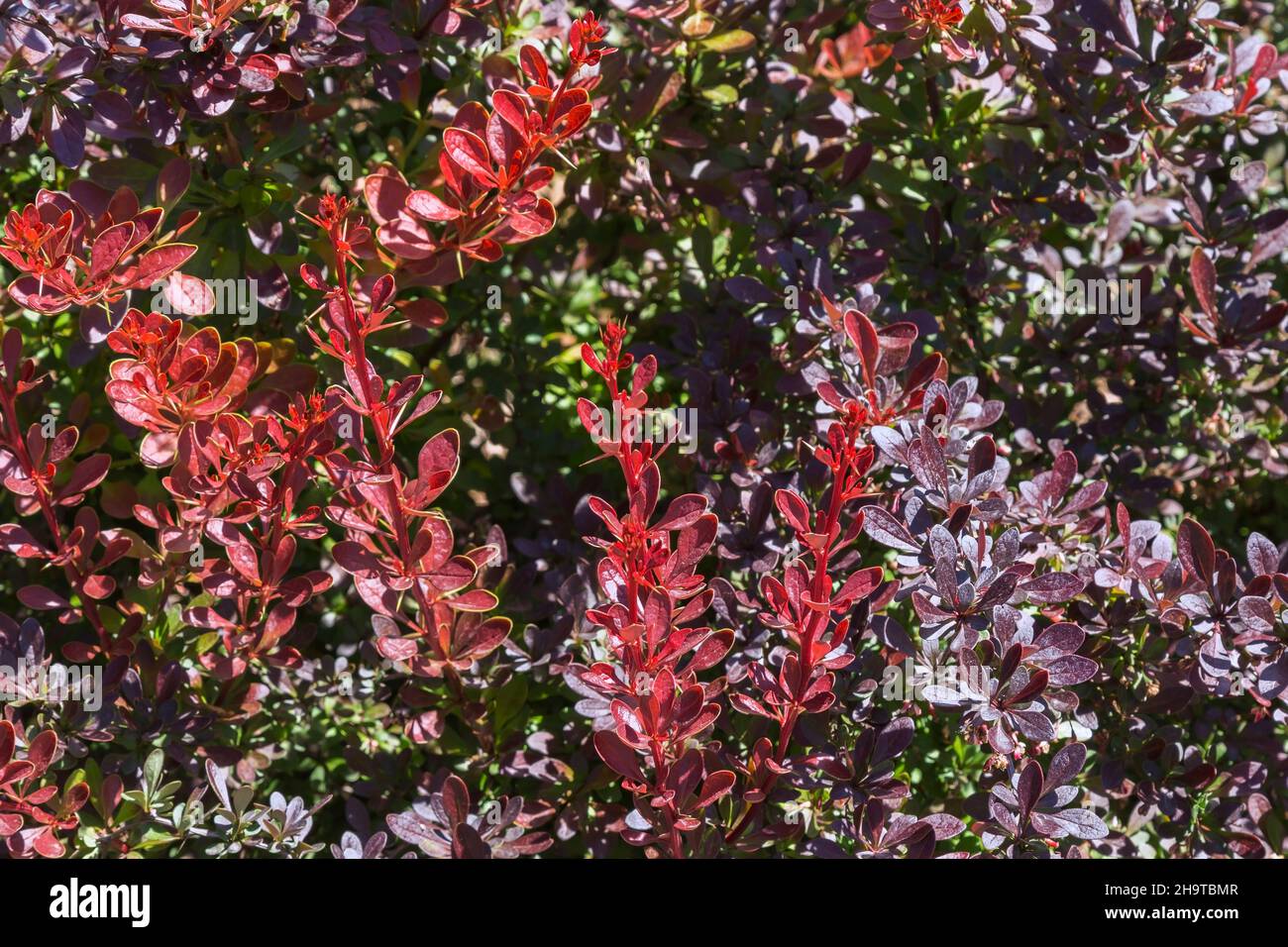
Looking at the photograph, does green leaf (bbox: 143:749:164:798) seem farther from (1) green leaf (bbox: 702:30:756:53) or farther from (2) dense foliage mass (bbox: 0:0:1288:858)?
(1) green leaf (bbox: 702:30:756:53)

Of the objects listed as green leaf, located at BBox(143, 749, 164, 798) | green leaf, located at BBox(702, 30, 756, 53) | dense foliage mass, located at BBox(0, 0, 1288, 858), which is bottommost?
green leaf, located at BBox(143, 749, 164, 798)

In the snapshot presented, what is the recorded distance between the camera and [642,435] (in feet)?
6.76

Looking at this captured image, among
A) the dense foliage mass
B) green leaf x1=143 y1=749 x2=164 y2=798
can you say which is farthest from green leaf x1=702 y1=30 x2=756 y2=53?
green leaf x1=143 y1=749 x2=164 y2=798

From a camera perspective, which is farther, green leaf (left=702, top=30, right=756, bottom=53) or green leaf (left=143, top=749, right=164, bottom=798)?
green leaf (left=702, top=30, right=756, bottom=53)

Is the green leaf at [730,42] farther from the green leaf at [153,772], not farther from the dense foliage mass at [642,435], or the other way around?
the green leaf at [153,772]

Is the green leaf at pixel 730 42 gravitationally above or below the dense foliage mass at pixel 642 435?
above

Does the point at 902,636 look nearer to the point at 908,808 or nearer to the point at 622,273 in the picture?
the point at 908,808

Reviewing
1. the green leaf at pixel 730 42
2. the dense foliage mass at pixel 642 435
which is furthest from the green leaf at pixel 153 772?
the green leaf at pixel 730 42

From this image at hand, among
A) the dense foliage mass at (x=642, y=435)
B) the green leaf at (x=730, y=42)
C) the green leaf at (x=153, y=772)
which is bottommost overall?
the green leaf at (x=153, y=772)

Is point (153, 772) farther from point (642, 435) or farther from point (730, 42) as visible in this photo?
point (730, 42)

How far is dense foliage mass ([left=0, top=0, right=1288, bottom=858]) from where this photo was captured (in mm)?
1639

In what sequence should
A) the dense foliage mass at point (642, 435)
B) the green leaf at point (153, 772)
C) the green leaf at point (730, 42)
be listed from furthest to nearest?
the green leaf at point (730, 42)
the green leaf at point (153, 772)
the dense foliage mass at point (642, 435)

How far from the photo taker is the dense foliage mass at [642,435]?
1.64m
